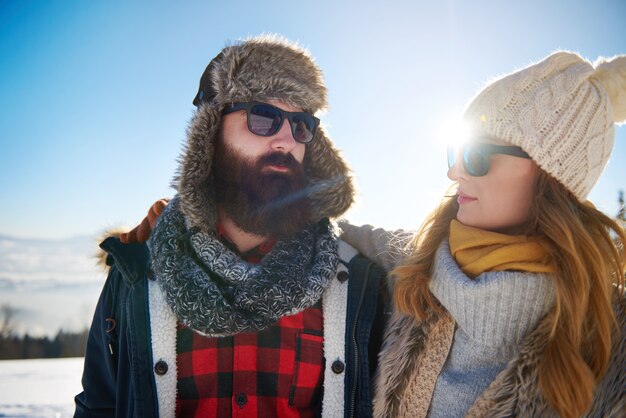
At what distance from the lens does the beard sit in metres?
2.22

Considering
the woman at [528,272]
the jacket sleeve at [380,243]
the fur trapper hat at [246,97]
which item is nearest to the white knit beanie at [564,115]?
the woman at [528,272]

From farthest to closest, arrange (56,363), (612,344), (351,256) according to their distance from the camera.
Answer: (56,363)
(351,256)
(612,344)

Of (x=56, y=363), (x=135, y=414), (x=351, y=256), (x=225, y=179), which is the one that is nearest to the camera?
(x=135, y=414)

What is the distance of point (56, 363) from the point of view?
729cm

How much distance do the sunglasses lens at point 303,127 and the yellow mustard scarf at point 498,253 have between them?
3.44 feet

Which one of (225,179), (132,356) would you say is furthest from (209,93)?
(132,356)

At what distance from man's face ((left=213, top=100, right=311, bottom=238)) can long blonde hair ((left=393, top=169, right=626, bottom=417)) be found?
82 cm

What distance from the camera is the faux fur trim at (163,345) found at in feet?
6.29

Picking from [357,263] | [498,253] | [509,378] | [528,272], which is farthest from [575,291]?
[357,263]

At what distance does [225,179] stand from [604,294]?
184cm

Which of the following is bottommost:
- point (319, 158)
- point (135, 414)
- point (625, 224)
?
point (135, 414)

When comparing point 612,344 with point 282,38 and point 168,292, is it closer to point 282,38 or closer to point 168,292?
point 168,292

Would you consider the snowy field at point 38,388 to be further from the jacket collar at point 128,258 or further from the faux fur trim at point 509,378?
the faux fur trim at point 509,378

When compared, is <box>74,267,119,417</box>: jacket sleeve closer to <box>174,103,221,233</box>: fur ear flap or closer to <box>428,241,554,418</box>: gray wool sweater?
<box>174,103,221,233</box>: fur ear flap
